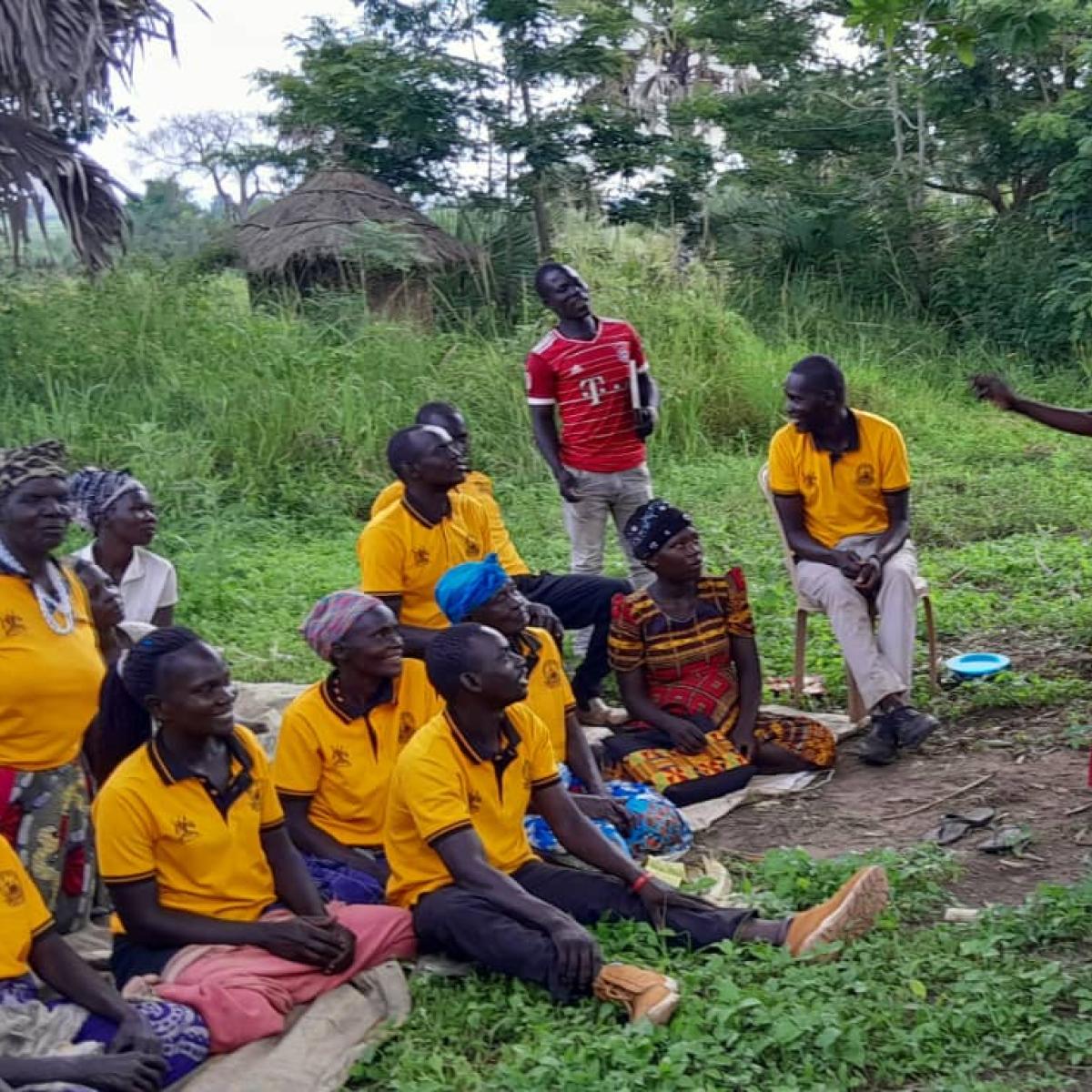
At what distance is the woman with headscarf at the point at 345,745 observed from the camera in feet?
13.9

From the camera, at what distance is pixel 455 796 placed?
3852mm

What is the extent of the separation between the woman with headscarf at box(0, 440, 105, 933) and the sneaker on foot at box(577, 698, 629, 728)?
2402mm

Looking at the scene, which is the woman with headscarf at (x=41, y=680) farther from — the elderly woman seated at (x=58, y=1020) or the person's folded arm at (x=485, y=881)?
the person's folded arm at (x=485, y=881)

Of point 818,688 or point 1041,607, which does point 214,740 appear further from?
point 1041,607

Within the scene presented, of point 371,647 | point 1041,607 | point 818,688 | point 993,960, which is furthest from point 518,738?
point 1041,607

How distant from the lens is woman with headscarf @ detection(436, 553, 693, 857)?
182 inches

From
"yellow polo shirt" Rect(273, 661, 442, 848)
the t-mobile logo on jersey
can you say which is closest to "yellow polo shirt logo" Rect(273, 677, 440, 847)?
"yellow polo shirt" Rect(273, 661, 442, 848)

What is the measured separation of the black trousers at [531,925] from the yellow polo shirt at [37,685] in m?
1.01

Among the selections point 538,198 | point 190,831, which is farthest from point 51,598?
point 538,198

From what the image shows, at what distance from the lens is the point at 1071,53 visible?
13.5 m

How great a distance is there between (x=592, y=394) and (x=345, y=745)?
2952mm

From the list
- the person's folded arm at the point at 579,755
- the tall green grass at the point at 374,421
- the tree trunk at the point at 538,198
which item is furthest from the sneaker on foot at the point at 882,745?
the tree trunk at the point at 538,198

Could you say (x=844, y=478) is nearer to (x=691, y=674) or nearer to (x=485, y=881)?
(x=691, y=674)

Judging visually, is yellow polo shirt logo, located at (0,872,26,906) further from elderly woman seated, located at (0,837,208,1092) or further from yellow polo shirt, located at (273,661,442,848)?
yellow polo shirt, located at (273,661,442,848)
